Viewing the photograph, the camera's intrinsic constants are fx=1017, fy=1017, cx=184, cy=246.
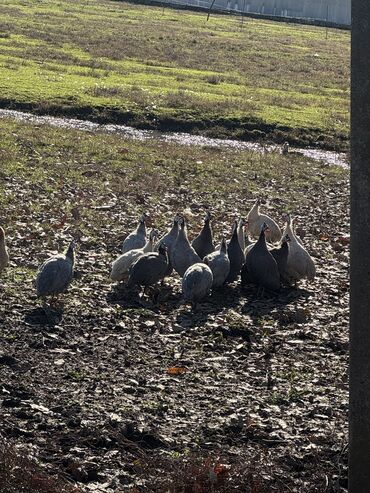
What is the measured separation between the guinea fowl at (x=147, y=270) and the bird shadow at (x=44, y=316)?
1.04 metres

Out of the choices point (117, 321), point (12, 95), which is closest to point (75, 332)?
point (117, 321)

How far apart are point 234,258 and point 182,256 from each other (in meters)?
0.67

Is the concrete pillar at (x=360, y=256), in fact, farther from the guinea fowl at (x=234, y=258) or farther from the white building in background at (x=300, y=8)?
the white building in background at (x=300, y=8)

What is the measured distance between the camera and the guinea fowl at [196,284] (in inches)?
446

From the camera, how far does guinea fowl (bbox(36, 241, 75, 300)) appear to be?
10.8 meters

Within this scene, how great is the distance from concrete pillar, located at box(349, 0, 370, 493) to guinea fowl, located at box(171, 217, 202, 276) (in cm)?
613

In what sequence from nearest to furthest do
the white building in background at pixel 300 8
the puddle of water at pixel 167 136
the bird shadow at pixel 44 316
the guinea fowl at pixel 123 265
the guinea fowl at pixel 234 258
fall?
the bird shadow at pixel 44 316 → the guinea fowl at pixel 123 265 → the guinea fowl at pixel 234 258 → the puddle of water at pixel 167 136 → the white building in background at pixel 300 8

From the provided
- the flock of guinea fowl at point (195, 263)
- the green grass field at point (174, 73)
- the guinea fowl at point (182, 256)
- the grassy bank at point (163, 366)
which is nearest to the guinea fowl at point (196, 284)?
the flock of guinea fowl at point (195, 263)

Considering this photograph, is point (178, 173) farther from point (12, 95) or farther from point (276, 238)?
point (12, 95)

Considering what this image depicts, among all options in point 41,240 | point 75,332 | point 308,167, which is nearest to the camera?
point 75,332

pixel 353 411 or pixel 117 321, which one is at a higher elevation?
Result: pixel 353 411

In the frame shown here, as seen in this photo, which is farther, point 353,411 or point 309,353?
point 309,353

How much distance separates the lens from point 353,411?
6.32 meters

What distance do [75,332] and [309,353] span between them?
93.3 inches
